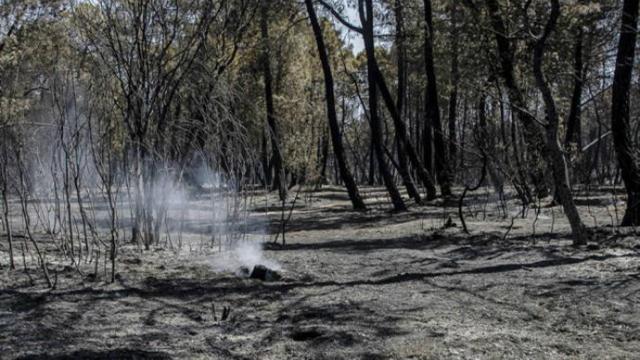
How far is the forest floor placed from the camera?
13.1 feet

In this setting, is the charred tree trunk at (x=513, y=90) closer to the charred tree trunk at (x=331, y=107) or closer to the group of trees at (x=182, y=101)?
the group of trees at (x=182, y=101)

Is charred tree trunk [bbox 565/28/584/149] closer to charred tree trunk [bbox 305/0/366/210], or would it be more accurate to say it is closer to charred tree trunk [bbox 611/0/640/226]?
charred tree trunk [bbox 305/0/366/210]

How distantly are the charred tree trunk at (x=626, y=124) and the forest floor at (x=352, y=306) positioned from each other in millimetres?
830

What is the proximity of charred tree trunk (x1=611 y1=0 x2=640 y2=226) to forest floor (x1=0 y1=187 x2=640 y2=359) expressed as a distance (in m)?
0.83

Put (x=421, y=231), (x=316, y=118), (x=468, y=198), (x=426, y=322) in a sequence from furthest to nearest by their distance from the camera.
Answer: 1. (x=316, y=118)
2. (x=468, y=198)
3. (x=421, y=231)
4. (x=426, y=322)

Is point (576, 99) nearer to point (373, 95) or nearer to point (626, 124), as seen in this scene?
point (373, 95)

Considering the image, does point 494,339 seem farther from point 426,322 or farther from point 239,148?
point 239,148

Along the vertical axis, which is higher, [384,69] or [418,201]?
[384,69]

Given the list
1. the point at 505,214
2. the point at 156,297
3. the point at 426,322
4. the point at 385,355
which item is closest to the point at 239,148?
the point at 156,297

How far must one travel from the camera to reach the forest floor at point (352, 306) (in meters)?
3.98

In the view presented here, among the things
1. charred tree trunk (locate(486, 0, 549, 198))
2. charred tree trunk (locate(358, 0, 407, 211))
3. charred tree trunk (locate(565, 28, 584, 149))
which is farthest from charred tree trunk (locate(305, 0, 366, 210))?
charred tree trunk (locate(565, 28, 584, 149))

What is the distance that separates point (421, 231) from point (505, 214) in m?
2.38

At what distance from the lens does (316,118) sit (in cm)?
2800

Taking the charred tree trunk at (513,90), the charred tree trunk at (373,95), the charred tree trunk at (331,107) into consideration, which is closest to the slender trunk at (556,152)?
the charred tree trunk at (513,90)
